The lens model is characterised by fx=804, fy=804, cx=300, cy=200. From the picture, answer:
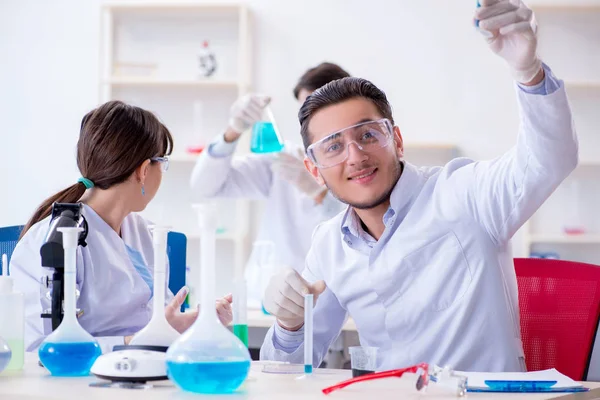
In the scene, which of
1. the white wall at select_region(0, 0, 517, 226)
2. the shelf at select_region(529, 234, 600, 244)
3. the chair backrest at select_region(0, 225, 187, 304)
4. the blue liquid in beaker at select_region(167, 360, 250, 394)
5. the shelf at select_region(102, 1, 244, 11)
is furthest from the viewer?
the white wall at select_region(0, 0, 517, 226)

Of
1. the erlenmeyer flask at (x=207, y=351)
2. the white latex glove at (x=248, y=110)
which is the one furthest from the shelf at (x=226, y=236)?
the erlenmeyer flask at (x=207, y=351)

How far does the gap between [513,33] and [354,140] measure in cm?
49

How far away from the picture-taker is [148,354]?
134cm

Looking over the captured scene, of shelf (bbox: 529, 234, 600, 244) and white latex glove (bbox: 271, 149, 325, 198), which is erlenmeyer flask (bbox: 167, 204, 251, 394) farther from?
shelf (bbox: 529, 234, 600, 244)

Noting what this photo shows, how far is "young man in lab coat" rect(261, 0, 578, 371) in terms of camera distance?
171 cm

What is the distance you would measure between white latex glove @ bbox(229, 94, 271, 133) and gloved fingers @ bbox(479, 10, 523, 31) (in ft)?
5.93

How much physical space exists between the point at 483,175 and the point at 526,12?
1.27ft

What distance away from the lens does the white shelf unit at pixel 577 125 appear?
470 centimetres

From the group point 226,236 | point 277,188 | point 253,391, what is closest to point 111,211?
point 253,391

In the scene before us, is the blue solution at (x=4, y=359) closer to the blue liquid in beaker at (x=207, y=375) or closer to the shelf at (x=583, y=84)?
the blue liquid in beaker at (x=207, y=375)

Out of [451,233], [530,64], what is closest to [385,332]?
[451,233]

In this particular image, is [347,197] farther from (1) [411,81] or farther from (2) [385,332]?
(1) [411,81]

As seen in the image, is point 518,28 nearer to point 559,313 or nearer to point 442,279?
point 442,279

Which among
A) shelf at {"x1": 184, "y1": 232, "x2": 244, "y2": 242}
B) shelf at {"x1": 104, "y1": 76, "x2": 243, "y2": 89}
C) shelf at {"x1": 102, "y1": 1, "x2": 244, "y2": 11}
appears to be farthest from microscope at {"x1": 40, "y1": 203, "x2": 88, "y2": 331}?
shelf at {"x1": 102, "y1": 1, "x2": 244, "y2": 11}
